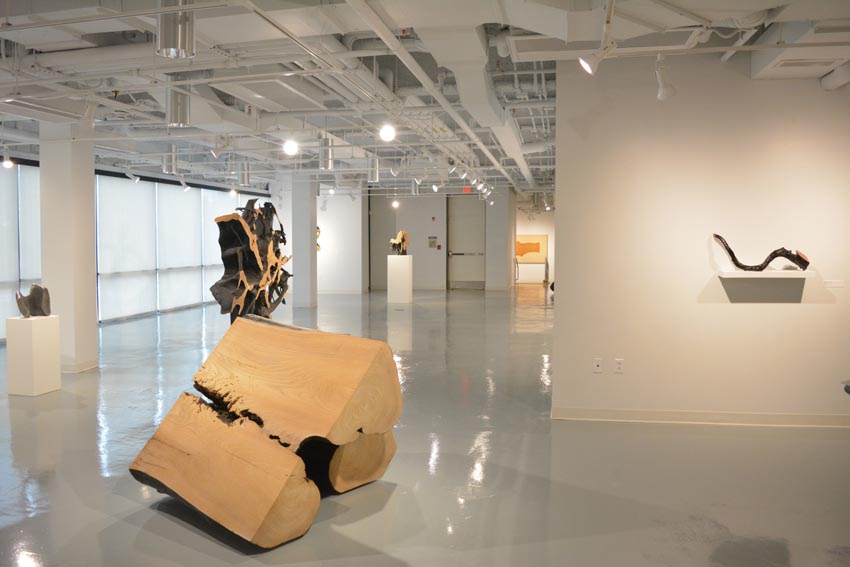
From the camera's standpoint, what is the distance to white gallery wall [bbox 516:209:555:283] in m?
25.4

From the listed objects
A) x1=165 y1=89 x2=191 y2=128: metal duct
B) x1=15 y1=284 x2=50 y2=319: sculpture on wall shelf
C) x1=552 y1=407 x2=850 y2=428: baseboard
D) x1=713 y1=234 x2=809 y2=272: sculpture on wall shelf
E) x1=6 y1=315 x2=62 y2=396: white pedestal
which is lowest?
x1=552 y1=407 x2=850 y2=428: baseboard

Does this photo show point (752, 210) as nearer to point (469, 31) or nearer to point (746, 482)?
point (746, 482)

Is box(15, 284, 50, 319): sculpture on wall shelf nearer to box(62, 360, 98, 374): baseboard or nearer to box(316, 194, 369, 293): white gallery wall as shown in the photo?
box(62, 360, 98, 374): baseboard

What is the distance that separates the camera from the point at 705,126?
6074 millimetres

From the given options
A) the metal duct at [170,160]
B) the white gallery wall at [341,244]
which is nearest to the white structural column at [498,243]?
the white gallery wall at [341,244]

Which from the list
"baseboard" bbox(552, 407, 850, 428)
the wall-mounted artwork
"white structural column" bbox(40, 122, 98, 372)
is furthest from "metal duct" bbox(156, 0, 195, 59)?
the wall-mounted artwork

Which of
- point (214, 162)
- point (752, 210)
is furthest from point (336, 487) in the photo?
point (214, 162)

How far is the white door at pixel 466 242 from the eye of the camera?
22406 millimetres

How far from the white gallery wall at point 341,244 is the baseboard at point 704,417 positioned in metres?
14.3

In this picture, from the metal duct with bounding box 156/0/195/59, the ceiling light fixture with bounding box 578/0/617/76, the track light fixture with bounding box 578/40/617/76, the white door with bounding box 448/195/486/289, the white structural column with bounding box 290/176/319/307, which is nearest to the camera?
the metal duct with bounding box 156/0/195/59

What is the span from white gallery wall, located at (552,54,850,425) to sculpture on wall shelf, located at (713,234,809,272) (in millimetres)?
107

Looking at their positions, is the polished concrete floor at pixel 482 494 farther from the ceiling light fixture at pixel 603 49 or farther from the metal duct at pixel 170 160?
the metal duct at pixel 170 160

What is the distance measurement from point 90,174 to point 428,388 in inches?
195

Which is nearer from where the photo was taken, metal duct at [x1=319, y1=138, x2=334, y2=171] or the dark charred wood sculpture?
the dark charred wood sculpture
